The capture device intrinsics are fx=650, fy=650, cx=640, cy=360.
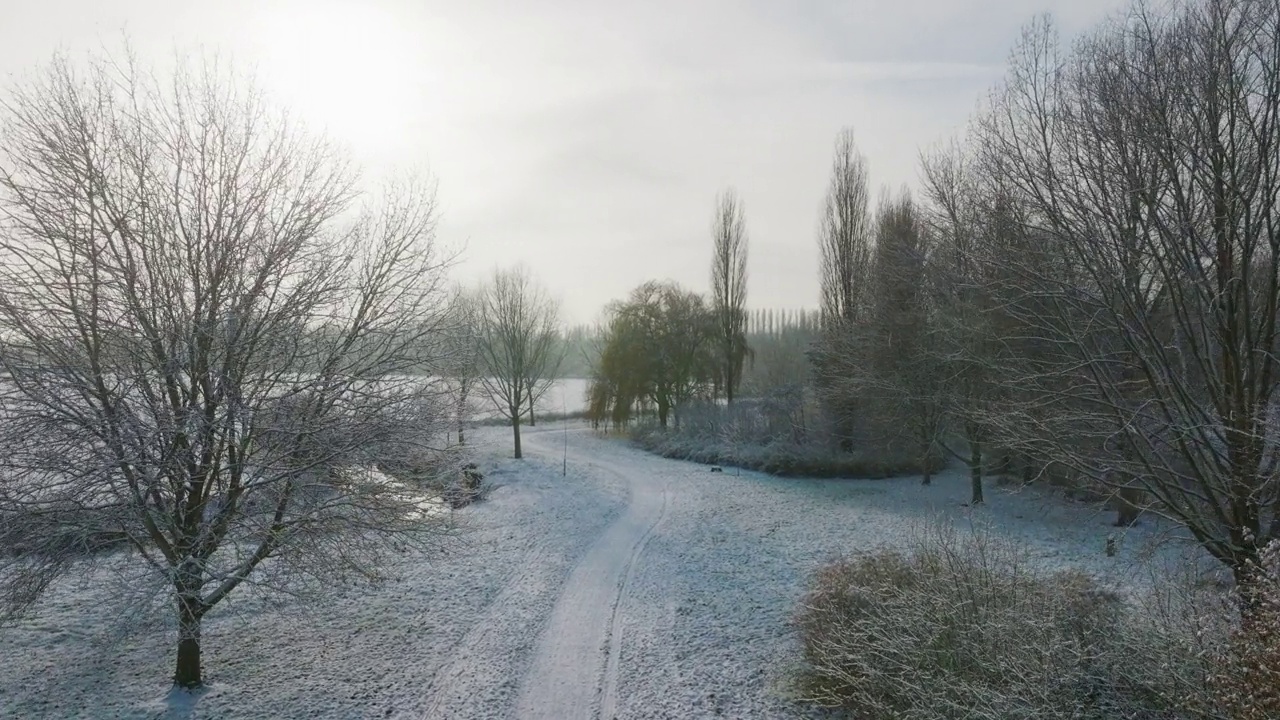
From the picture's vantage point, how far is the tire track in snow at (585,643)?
21.6 ft

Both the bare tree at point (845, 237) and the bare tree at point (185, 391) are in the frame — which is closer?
the bare tree at point (185, 391)

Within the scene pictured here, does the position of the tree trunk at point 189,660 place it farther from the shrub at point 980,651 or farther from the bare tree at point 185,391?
the shrub at point 980,651

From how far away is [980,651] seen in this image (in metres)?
5.53

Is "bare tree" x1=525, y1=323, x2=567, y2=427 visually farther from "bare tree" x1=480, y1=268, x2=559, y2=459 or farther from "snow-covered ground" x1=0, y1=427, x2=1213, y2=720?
"snow-covered ground" x1=0, y1=427, x2=1213, y2=720

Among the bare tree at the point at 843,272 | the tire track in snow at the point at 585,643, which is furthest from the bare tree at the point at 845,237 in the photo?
the tire track in snow at the point at 585,643

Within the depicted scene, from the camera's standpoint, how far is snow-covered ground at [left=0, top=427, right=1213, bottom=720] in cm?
659

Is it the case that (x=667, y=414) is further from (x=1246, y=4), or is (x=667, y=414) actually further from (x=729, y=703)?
(x=1246, y=4)

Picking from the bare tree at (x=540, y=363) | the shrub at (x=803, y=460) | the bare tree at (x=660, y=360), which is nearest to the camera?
the shrub at (x=803, y=460)

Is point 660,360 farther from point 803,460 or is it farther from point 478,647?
point 478,647

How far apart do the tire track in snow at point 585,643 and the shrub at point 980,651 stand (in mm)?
2211

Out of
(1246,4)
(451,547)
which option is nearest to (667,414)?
(451,547)

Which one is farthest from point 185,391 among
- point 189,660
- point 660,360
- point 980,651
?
point 660,360

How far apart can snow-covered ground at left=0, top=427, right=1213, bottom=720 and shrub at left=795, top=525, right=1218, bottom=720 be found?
2.53 ft

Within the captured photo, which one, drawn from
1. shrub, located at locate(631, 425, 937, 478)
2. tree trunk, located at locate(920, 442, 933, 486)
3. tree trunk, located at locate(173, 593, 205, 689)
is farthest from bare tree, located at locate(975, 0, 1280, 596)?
shrub, located at locate(631, 425, 937, 478)
